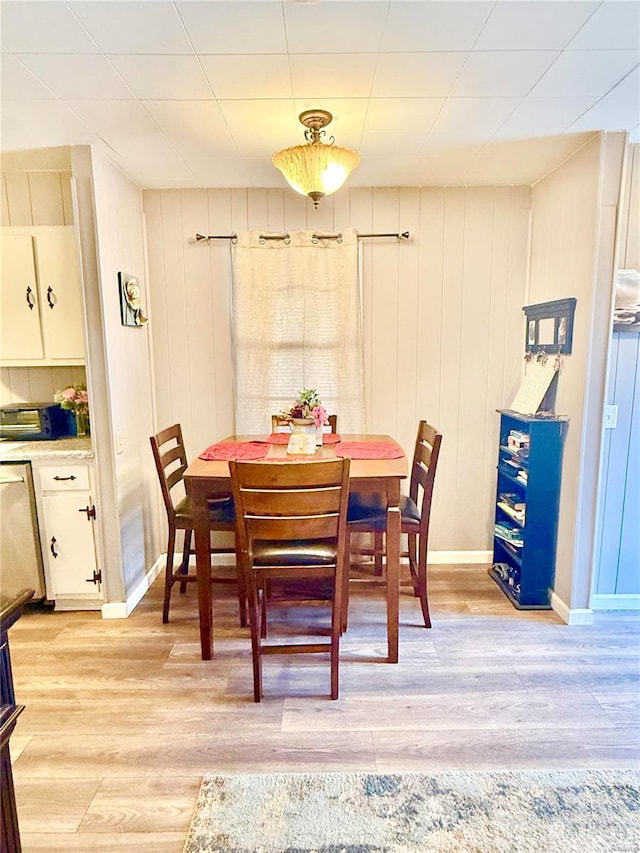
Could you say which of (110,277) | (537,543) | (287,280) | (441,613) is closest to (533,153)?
(287,280)

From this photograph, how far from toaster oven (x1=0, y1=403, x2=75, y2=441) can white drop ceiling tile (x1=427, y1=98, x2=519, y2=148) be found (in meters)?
2.61

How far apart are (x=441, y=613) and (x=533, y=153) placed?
264 centimetres

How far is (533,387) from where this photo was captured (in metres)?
2.87

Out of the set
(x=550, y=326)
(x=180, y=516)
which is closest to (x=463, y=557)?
(x=550, y=326)

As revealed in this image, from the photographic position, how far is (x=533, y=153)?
2561mm

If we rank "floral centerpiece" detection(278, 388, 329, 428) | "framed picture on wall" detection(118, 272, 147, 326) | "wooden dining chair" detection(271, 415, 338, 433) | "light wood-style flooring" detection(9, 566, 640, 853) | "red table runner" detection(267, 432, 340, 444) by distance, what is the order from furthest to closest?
"wooden dining chair" detection(271, 415, 338, 433)
"red table runner" detection(267, 432, 340, 444)
"framed picture on wall" detection(118, 272, 147, 326)
"floral centerpiece" detection(278, 388, 329, 428)
"light wood-style flooring" detection(9, 566, 640, 853)

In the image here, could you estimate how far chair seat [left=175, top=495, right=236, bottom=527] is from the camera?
2.43 meters

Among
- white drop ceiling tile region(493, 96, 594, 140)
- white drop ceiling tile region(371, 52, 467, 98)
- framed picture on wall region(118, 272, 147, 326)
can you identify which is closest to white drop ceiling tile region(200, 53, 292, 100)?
white drop ceiling tile region(371, 52, 467, 98)

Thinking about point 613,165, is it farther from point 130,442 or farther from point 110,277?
point 130,442

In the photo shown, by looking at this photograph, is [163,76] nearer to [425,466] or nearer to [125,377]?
[125,377]

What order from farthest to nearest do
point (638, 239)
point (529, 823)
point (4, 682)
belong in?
point (638, 239)
point (529, 823)
point (4, 682)

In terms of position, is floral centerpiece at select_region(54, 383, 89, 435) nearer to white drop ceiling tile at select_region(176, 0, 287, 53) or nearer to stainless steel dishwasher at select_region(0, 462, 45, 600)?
stainless steel dishwasher at select_region(0, 462, 45, 600)

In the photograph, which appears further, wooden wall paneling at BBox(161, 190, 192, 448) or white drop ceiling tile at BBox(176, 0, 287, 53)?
wooden wall paneling at BBox(161, 190, 192, 448)

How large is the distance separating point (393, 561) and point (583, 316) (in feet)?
5.31
